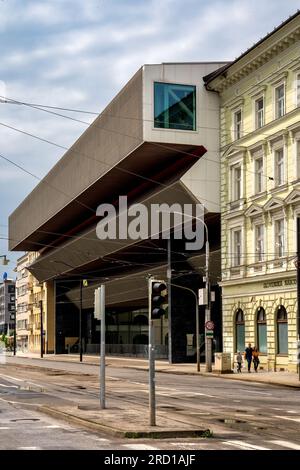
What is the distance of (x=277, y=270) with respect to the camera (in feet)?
154

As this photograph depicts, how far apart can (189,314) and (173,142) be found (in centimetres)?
1663

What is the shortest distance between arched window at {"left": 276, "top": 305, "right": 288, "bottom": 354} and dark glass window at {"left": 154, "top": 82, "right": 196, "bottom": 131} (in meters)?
15.1

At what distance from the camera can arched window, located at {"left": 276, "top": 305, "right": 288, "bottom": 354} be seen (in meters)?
46.6

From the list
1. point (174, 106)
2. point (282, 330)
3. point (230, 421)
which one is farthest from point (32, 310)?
point (230, 421)

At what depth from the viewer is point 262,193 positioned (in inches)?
1944

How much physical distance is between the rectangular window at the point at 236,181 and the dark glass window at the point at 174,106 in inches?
169

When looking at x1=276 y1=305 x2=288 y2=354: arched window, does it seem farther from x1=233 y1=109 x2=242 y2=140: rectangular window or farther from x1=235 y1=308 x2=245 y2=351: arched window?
x1=233 y1=109 x2=242 y2=140: rectangular window

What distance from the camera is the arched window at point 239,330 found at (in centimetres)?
5259

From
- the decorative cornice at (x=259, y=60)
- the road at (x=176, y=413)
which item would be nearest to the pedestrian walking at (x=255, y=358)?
the road at (x=176, y=413)

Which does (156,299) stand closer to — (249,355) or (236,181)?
(249,355)

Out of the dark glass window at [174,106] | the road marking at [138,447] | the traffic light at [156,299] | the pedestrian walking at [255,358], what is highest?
the dark glass window at [174,106]

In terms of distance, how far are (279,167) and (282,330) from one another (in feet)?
31.6

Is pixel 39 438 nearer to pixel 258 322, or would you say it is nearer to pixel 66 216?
pixel 258 322

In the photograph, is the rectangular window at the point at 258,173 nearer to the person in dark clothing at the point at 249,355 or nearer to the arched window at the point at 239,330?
the arched window at the point at 239,330
